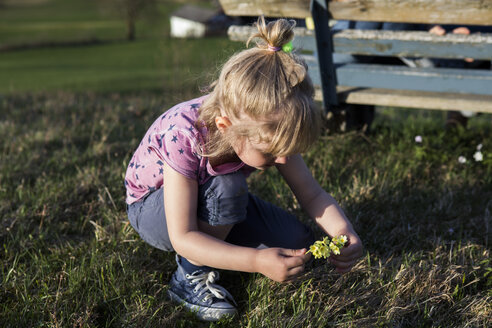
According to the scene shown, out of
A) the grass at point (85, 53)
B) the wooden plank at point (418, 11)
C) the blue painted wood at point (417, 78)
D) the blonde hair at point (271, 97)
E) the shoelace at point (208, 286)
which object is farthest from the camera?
the grass at point (85, 53)

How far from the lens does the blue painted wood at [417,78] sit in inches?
126

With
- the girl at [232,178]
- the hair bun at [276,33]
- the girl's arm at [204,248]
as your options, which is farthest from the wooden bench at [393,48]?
the girl's arm at [204,248]

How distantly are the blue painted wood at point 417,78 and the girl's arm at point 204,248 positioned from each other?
5.93ft

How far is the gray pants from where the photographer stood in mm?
2137

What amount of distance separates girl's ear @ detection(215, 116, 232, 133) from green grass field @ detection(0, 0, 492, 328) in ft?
1.08

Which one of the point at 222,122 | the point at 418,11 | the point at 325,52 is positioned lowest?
the point at 325,52

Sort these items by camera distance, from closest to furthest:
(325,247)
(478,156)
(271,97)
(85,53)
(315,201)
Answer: (271,97) < (325,247) < (315,201) < (478,156) < (85,53)

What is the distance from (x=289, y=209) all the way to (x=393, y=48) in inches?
47.5

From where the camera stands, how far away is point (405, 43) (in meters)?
3.18

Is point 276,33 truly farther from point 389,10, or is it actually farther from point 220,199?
point 389,10

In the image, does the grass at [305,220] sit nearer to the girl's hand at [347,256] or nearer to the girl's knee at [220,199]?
the girl's hand at [347,256]

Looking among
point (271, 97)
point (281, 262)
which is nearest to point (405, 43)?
point (271, 97)

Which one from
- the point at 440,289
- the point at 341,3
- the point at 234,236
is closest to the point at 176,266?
the point at 234,236

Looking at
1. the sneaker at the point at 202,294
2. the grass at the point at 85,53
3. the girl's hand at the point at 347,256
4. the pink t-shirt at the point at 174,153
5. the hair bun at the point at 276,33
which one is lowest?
the grass at the point at 85,53
